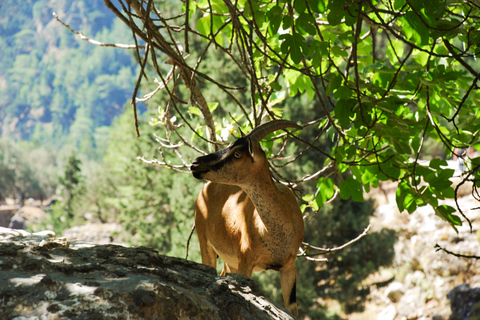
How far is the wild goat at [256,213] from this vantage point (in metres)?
2.35

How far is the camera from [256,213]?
262 centimetres

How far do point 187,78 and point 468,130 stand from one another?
74.7 inches

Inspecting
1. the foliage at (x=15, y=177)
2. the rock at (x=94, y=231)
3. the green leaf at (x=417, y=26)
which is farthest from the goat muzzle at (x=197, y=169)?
the foliage at (x=15, y=177)

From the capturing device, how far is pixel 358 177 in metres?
2.97

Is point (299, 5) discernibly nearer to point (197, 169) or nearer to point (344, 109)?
point (344, 109)

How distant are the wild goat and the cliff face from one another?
1.84ft

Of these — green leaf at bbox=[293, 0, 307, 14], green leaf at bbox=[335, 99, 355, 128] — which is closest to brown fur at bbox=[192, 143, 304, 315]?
green leaf at bbox=[335, 99, 355, 128]

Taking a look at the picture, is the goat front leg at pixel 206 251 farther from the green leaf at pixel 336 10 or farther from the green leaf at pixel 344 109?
the green leaf at pixel 336 10

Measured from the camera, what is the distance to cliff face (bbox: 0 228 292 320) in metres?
1.32

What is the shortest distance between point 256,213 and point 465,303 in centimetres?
1094

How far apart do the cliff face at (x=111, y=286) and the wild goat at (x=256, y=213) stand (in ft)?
1.84

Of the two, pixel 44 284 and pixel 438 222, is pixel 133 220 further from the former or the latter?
pixel 44 284

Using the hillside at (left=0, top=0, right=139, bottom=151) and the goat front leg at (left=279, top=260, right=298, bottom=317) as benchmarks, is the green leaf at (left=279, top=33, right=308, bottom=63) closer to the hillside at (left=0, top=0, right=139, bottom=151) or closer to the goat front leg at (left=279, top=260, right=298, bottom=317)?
the goat front leg at (left=279, top=260, right=298, bottom=317)

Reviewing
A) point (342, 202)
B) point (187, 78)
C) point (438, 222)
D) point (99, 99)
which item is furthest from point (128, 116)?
point (99, 99)
